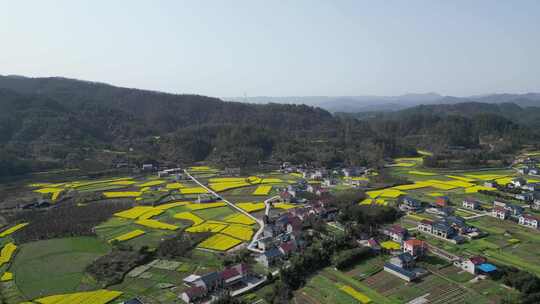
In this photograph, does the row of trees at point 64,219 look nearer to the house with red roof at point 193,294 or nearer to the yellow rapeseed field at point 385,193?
the house with red roof at point 193,294

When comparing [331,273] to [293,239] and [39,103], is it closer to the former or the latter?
[293,239]

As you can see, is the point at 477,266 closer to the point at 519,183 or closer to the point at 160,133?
the point at 519,183

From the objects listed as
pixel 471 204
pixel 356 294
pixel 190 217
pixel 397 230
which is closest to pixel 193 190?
pixel 190 217

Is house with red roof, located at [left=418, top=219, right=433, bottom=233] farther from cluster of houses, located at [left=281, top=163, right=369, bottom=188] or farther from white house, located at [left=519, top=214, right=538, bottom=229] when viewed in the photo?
cluster of houses, located at [left=281, top=163, right=369, bottom=188]

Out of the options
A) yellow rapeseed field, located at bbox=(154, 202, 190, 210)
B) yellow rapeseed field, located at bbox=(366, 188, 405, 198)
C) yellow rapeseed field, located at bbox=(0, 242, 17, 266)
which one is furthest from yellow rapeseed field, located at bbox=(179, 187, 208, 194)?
yellow rapeseed field, located at bbox=(366, 188, 405, 198)

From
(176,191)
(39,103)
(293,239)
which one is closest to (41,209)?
(176,191)

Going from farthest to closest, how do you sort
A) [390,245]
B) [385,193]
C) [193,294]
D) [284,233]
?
[385,193] < [284,233] < [390,245] < [193,294]
